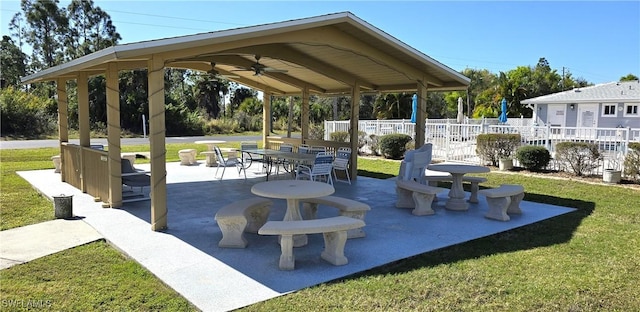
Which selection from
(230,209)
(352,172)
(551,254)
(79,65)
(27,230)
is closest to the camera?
(551,254)

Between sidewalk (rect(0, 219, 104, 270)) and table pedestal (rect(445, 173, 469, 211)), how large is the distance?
5.59 meters

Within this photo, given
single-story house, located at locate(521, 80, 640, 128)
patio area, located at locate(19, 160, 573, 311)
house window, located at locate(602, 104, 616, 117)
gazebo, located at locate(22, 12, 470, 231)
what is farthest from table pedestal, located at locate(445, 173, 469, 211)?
house window, located at locate(602, 104, 616, 117)

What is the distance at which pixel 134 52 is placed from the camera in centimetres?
521

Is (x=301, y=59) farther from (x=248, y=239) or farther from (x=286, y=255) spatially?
(x=286, y=255)

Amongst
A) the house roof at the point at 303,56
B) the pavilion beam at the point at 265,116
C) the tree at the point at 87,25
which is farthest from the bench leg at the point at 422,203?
the tree at the point at 87,25

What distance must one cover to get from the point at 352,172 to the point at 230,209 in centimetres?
600

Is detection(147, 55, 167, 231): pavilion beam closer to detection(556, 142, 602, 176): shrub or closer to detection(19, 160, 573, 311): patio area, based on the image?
detection(19, 160, 573, 311): patio area

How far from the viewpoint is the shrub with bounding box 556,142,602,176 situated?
10984 millimetres

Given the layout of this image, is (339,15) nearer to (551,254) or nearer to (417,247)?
(417,247)

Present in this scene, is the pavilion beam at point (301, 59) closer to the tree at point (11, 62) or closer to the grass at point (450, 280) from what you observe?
the grass at point (450, 280)

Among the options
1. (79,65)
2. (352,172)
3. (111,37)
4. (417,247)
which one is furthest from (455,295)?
(111,37)

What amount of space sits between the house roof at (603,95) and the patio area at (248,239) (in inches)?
697

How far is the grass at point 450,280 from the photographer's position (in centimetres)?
376

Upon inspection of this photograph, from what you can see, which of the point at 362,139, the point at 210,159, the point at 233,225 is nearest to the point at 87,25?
the point at 362,139
